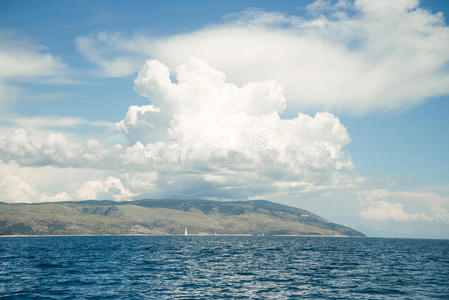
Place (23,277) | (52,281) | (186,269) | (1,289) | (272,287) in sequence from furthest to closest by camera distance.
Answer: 1. (186,269)
2. (23,277)
3. (52,281)
4. (272,287)
5. (1,289)

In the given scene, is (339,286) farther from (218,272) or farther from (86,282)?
(86,282)

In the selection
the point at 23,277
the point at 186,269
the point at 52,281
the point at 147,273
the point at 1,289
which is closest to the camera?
the point at 1,289

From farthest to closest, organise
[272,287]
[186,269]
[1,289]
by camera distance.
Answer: [186,269]
[272,287]
[1,289]

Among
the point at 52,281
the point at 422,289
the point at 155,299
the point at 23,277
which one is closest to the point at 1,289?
the point at 52,281

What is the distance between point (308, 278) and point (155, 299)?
37368 mm

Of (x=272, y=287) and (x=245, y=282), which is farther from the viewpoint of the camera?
(x=245, y=282)

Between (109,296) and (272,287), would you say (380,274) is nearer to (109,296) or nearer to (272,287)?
(272,287)

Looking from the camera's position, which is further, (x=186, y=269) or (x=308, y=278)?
(x=186, y=269)

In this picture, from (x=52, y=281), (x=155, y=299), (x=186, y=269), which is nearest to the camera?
(x=155, y=299)

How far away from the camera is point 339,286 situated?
66.4 meters

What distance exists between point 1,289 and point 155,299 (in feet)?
92.4

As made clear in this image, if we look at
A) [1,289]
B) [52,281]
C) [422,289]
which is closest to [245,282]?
[422,289]

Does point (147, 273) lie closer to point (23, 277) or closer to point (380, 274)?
point (23, 277)

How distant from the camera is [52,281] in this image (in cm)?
6856
